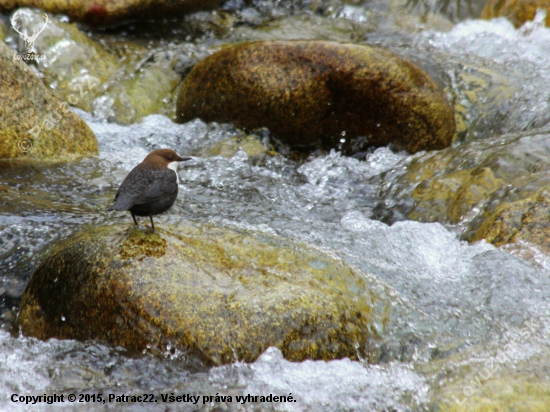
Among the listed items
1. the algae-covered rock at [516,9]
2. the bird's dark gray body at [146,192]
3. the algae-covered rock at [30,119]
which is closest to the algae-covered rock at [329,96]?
the algae-covered rock at [30,119]

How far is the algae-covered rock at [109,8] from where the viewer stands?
7.82 meters

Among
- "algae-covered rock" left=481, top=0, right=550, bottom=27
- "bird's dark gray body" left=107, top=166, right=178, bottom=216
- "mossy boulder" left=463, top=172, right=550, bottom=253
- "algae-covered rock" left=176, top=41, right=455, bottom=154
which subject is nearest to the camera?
"bird's dark gray body" left=107, top=166, right=178, bottom=216

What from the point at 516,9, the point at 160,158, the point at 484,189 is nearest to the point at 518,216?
the point at 484,189

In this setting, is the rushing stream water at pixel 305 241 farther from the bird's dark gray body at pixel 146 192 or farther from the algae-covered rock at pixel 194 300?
the bird's dark gray body at pixel 146 192

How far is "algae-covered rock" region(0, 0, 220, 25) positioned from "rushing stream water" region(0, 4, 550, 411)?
2105mm

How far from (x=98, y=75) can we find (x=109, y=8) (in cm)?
143

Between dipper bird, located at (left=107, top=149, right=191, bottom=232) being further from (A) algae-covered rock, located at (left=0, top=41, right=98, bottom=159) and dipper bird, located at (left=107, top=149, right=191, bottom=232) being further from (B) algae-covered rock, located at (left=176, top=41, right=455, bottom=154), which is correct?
(B) algae-covered rock, located at (left=176, top=41, right=455, bottom=154)

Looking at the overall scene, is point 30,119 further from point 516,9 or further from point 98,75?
point 516,9

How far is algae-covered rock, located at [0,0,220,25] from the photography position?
7.82m

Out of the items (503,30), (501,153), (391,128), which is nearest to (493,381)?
(501,153)

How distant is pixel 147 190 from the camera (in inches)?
140

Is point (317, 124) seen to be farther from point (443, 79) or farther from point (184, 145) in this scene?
point (443, 79)

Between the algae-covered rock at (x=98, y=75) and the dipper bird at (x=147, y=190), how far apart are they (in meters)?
3.50

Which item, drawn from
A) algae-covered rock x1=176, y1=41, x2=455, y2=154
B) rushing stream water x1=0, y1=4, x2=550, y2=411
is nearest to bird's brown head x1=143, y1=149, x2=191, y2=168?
rushing stream water x1=0, y1=4, x2=550, y2=411
